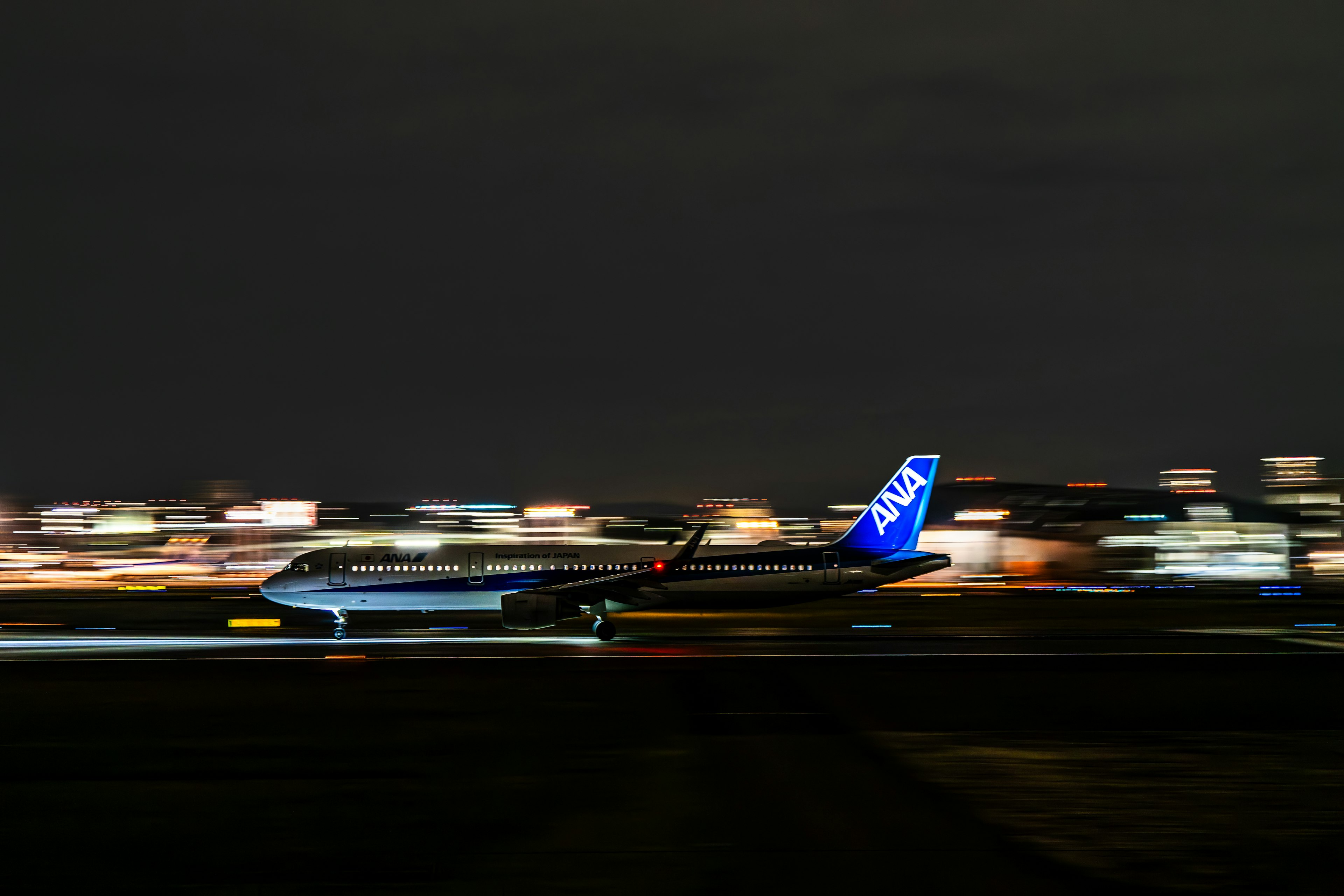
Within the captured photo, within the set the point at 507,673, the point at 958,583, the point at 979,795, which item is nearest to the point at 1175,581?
the point at 958,583

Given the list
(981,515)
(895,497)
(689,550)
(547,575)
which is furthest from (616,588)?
(981,515)

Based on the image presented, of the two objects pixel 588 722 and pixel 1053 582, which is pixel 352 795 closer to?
pixel 588 722

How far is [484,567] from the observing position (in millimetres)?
35469

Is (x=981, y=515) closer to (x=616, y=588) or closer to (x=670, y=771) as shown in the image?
(x=616, y=588)

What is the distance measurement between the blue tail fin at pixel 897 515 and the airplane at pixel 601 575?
8 centimetres

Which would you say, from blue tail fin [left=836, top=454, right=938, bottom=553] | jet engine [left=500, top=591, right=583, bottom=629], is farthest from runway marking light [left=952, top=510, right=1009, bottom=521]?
jet engine [left=500, top=591, right=583, bottom=629]

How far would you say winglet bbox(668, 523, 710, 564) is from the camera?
108 ft

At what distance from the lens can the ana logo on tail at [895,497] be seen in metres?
36.9

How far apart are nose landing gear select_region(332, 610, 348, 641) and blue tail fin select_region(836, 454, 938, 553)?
697 inches

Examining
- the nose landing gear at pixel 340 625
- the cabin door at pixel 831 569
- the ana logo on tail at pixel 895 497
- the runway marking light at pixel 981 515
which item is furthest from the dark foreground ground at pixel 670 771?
the runway marking light at pixel 981 515

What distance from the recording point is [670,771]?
1353 centimetres

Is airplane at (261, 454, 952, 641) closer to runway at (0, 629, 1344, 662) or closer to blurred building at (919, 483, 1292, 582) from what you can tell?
runway at (0, 629, 1344, 662)

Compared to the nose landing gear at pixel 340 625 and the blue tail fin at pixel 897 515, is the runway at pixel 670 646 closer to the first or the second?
the nose landing gear at pixel 340 625

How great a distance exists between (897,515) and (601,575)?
11.3 m
